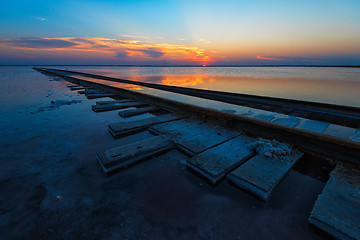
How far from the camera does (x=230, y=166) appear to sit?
8.75 ft

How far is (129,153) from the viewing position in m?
3.02

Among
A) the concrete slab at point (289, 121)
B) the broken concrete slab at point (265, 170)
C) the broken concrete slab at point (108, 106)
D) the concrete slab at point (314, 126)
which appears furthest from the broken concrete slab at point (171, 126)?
the broken concrete slab at point (108, 106)

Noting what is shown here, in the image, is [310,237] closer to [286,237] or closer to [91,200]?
[286,237]

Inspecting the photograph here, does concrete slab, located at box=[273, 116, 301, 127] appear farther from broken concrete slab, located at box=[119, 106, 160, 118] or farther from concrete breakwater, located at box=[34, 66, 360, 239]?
broken concrete slab, located at box=[119, 106, 160, 118]

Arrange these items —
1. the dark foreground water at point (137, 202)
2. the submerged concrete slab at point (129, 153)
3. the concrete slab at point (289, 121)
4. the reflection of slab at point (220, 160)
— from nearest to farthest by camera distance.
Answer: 1. the dark foreground water at point (137, 202)
2. the reflection of slab at point (220, 160)
3. the submerged concrete slab at point (129, 153)
4. the concrete slab at point (289, 121)

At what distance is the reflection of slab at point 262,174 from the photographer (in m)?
2.21

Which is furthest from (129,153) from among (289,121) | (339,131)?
(339,131)

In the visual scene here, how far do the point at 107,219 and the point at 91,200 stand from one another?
1.41 ft

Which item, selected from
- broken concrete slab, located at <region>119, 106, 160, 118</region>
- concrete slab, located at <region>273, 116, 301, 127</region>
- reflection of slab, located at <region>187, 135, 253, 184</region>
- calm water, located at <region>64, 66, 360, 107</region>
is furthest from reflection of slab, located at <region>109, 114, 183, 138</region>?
calm water, located at <region>64, 66, 360, 107</region>

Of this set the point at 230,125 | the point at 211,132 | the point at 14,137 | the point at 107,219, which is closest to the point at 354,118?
the point at 230,125

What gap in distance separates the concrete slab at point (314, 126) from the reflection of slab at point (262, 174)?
95.5 inches

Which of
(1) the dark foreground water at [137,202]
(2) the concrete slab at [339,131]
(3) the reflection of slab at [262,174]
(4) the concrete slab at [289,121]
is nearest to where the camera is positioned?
(1) the dark foreground water at [137,202]

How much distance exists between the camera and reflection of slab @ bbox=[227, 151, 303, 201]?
Result: 2.21 metres

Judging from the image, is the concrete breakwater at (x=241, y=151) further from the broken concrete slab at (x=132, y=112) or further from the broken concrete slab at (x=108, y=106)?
the broken concrete slab at (x=108, y=106)
